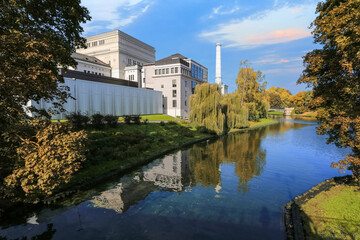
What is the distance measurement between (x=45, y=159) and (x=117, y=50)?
68098mm

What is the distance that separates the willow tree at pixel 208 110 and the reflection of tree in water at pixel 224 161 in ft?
26.2

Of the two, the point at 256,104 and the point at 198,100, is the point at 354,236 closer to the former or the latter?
the point at 198,100

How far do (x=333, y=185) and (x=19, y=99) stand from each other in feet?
51.1

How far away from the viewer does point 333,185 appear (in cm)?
1060

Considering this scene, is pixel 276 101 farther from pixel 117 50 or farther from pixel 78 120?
pixel 78 120

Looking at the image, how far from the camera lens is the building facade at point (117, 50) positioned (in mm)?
68562

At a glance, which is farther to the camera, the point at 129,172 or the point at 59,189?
the point at 129,172

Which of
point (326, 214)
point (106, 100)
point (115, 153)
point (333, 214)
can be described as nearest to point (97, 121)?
point (115, 153)

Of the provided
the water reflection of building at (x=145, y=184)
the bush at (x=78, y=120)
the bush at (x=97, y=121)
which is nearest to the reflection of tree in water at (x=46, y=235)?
the water reflection of building at (x=145, y=184)

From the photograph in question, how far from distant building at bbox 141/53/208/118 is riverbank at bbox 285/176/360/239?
50791 millimetres

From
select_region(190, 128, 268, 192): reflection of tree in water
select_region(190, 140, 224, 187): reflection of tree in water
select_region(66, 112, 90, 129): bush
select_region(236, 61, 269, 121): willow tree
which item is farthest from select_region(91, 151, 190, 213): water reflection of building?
select_region(236, 61, 269, 121): willow tree

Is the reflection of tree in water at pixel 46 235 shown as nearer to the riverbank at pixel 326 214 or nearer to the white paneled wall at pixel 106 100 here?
the riverbank at pixel 326 214

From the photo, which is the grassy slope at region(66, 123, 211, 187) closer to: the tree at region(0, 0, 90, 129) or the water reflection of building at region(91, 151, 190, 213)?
the water reflection of building at region(91, 151, 190, 213)

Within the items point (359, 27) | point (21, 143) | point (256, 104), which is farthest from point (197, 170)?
point (256, 104)
